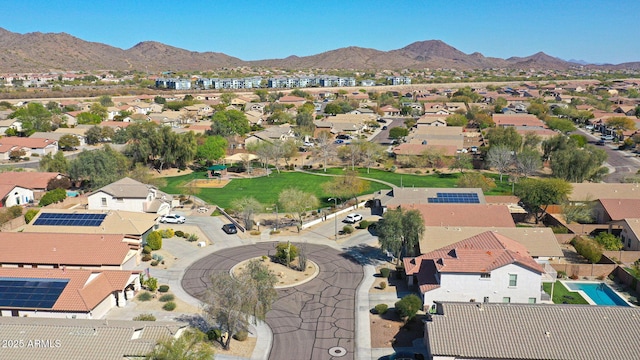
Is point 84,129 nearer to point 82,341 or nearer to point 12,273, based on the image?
point 12,273

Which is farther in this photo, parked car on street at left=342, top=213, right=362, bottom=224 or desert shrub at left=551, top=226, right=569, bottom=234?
parked car on street at left=342, top=213, right=362, bottom=224

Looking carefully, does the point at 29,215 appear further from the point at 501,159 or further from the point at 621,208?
the point at 501,159

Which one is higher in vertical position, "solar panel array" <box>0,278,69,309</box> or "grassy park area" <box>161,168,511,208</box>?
"solar panel array" <box>0,278,69,309</box>

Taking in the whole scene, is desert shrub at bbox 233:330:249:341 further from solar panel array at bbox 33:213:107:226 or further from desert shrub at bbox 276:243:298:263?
solar panel array at bbox 33:213:107:226

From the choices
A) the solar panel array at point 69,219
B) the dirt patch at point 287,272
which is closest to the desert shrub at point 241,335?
the dirt patch at point 287,272

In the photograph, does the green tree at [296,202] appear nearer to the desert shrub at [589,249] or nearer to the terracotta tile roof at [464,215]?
the terracotta tile roof at [464,215]

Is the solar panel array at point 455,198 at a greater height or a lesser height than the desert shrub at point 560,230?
greater

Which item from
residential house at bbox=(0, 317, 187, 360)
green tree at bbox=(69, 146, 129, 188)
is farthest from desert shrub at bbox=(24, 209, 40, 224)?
residential house at bbox=(0, 317, 187, 360)
